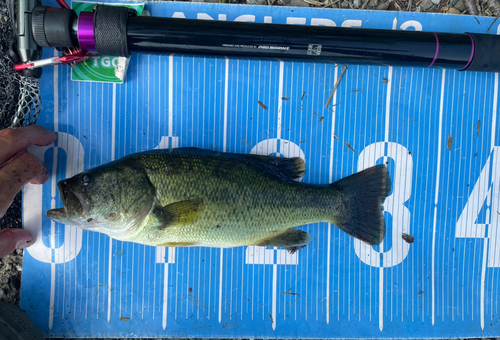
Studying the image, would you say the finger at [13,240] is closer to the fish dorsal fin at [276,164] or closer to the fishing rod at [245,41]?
the fishing rod at [245,41]

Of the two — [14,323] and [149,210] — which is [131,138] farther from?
[14,323]

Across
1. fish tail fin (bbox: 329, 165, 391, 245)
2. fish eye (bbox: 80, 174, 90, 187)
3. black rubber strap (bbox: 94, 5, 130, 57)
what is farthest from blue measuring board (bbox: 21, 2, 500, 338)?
fish eye (bbox: 80, 174, 90, 187)

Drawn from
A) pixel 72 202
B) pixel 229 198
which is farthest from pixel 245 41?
pixel 72 202

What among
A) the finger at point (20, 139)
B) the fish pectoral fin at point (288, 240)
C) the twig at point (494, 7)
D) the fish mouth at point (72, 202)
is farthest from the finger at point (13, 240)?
the twig at point (494, 7)

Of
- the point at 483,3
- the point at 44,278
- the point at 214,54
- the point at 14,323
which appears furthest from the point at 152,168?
the point at 483,3

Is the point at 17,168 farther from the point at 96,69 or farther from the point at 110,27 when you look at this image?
the point at 110,27

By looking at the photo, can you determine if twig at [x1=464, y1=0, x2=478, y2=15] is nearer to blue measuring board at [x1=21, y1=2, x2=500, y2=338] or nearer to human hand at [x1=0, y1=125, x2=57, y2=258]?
blue measuring board at [x1=21, y1=2, x2=500, y2=338]
